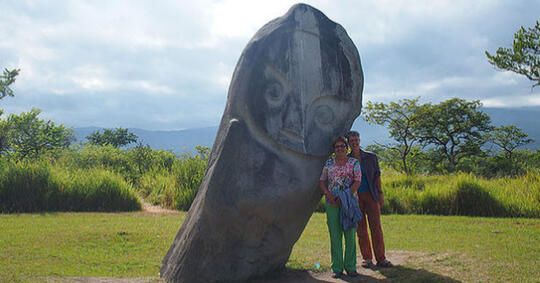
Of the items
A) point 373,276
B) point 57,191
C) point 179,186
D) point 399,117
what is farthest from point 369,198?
point 399,117

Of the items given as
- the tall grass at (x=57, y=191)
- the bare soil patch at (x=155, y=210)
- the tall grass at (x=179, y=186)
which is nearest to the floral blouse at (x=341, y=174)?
the bare soil patch at (x=155, y=210)

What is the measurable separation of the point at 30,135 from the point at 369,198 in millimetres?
22333

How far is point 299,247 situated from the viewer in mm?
6406

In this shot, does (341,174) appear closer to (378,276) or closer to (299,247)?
(378,276)

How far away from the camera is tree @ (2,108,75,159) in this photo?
822 inches

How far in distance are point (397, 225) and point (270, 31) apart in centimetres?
598

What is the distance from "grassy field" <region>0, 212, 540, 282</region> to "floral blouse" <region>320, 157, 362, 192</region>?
124 centimetres

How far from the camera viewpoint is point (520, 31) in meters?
13.7

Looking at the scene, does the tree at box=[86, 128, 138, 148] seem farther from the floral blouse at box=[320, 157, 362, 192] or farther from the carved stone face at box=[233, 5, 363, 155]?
the floral blouse at box=[320, 157, 362, 192]

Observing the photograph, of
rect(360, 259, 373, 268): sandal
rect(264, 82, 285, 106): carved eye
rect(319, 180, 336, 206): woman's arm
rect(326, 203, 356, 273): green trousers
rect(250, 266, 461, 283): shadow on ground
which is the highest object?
rect(264, 82, 285, 106): carved eye

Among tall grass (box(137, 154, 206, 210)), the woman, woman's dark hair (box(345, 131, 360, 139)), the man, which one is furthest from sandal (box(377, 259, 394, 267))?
tall grass (box(137, 154, 206, 210))

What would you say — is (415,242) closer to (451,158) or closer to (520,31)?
(520,31)

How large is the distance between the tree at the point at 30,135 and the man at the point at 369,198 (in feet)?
65.3

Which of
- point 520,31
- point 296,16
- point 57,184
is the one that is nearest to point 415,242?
point 296,16
